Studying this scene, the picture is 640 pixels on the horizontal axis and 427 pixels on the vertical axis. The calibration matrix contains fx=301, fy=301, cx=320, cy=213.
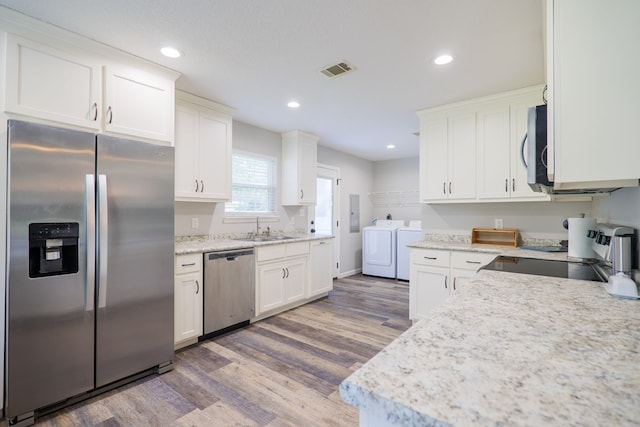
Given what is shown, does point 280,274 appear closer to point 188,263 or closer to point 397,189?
point 188,263

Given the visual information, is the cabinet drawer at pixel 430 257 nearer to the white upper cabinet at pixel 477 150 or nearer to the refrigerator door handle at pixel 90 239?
the white upper cabinet at pixel 477 150

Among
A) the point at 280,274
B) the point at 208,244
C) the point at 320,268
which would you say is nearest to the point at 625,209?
the point at 280,274

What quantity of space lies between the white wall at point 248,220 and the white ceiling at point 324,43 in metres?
0.65

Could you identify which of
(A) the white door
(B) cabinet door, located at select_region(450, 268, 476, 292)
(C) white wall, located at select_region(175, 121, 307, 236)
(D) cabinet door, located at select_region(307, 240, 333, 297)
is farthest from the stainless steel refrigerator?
(A) the white door

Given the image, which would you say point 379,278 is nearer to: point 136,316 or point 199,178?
point 199,178

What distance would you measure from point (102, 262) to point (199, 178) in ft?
4.33

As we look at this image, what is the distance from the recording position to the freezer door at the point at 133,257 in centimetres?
197

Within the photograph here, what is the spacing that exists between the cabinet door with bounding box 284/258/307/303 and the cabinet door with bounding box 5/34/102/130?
7.74ft

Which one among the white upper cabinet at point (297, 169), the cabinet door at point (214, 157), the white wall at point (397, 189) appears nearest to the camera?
the cabinet door at point (214, 157)

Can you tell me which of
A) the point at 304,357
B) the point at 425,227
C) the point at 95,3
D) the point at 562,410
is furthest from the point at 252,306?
the point at 562,410

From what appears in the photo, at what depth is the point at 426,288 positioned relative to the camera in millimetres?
3113

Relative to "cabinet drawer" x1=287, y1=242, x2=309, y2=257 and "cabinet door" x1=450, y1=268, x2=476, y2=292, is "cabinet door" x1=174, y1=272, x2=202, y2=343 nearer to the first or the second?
"cabinet drawer" x1=287, y1=242, x2=309, y2=257

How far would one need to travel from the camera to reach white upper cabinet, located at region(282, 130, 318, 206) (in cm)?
424

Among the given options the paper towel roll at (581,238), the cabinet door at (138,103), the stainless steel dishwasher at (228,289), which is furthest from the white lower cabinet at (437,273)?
the cabinet door at (138,103)
